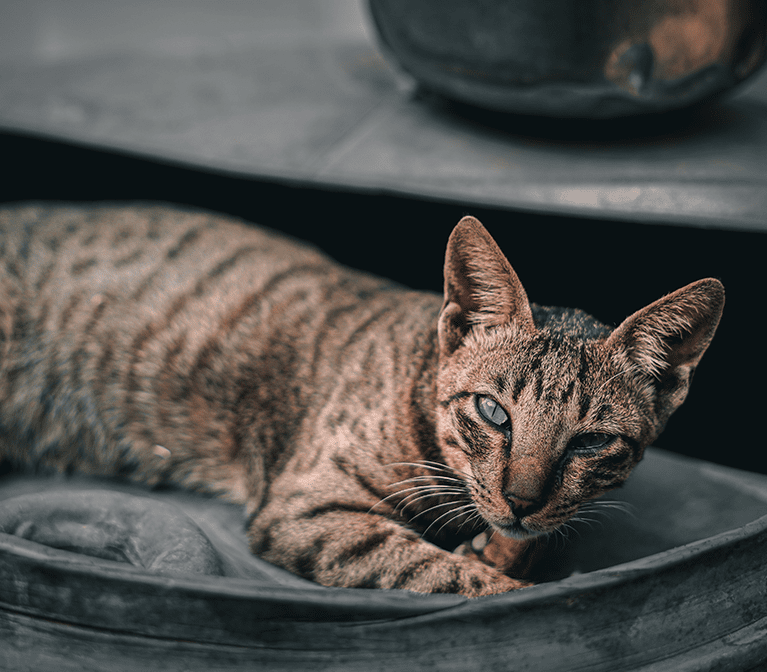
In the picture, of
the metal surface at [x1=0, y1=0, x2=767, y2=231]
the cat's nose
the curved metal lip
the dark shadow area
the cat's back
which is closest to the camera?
the curved metal lip

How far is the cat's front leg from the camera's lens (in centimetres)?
91

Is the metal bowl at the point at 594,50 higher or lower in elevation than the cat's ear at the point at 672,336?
higher

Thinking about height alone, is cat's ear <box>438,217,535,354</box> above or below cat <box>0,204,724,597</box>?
above

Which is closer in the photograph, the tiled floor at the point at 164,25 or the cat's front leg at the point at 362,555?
the cat's front leg at the point at 362,555

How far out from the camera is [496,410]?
86 centimetres

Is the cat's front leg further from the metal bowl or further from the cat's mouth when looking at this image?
the metal bowl

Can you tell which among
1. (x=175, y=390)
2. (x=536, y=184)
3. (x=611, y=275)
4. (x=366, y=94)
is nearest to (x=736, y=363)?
(x=611, y=275)

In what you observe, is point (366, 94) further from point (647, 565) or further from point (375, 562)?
point (647, 565)

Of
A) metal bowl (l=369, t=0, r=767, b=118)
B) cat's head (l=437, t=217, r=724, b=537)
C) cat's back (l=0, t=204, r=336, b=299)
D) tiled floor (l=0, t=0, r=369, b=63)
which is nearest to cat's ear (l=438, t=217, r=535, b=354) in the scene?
cat's head (l=437, t=217, r=724, b=537)

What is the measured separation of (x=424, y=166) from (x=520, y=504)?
0.62m

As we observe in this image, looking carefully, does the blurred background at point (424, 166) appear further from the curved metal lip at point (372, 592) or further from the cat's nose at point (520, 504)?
the curved metal lip at point (372, 592)

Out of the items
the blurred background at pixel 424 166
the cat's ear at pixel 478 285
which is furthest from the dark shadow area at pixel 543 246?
the cat's ear at pixel 478 285

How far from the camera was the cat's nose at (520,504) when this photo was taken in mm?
810

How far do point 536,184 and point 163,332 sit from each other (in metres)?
0.76
